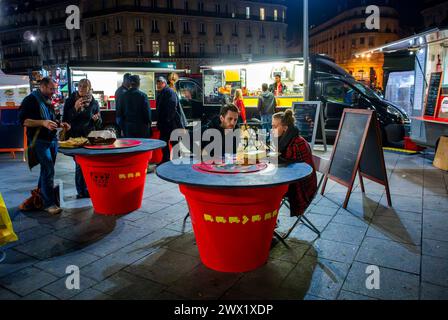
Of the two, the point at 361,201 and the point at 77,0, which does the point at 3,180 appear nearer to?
the point at 361,201

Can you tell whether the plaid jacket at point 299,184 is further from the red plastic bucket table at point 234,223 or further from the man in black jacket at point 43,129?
the man in black jacket at point 43,129

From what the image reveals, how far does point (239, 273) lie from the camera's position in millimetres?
3303

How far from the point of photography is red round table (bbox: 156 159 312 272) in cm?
295

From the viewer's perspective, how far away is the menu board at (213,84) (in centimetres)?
1466

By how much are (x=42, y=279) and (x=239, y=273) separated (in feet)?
6.10

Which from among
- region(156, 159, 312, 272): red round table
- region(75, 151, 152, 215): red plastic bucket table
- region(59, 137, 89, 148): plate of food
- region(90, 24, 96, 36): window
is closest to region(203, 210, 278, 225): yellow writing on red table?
region(156, 159, 312, 272): red round table

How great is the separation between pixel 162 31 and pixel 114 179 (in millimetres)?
56601

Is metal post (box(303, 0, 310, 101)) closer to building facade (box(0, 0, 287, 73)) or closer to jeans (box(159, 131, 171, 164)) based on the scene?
jeans (box(159, 131, 171, 164))

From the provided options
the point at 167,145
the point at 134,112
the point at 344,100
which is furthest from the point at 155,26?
the point at 134,112

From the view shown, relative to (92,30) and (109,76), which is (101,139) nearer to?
(109,76)

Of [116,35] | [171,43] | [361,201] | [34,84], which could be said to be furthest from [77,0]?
[361,201]

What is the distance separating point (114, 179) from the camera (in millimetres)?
4887

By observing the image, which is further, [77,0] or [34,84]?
[77,0]
